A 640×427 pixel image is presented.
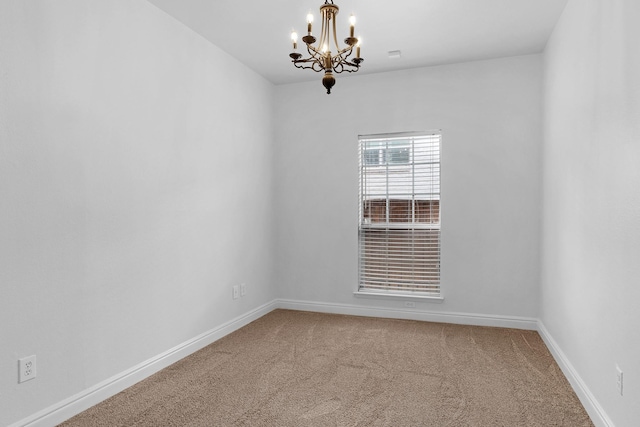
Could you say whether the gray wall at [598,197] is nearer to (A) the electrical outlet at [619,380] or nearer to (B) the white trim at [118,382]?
(A) the electrical outlet at [619,380]

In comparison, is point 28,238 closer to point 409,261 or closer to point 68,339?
point 68,339

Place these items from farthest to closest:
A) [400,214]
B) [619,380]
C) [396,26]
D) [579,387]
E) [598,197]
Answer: [400,214] → [396,26] → [579,387] → [598,197] → [619,380]

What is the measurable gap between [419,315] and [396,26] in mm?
2978

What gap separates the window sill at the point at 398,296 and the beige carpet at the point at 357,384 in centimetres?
43

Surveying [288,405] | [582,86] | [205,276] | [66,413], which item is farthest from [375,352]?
[582,86]

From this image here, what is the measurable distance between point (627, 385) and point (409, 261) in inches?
106

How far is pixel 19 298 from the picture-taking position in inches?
84.2

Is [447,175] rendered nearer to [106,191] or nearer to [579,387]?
[579,387]

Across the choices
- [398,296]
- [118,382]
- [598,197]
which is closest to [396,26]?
[598,197]

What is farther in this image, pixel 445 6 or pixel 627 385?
pixel 445 6

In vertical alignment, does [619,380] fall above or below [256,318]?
above

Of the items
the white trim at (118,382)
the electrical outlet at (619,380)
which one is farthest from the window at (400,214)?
the electrical outlet at (619,380)

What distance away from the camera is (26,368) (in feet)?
7.11

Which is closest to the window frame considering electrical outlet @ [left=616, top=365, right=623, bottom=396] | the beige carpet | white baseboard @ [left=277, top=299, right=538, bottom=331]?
white baseboard @ [left=277, top=299, right=538, bottom=331]
